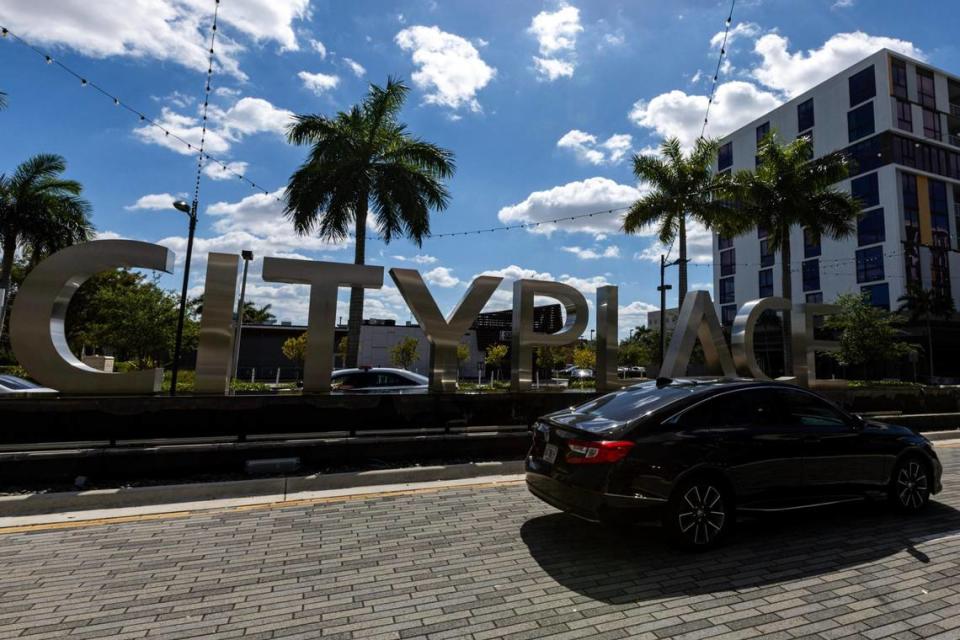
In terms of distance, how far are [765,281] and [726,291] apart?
7477mm

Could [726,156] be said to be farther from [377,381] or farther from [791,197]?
[377,381]

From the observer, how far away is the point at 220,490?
21.1ft

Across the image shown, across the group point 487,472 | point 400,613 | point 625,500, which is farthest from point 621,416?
point 487,472

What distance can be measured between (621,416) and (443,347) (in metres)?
5.64

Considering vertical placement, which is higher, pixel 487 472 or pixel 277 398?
pixel 277 398

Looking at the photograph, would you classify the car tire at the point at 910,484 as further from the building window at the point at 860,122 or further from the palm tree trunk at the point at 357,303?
the building window at the point at 860,122

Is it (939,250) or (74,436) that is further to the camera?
(939,250)

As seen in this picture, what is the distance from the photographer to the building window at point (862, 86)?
5249cm

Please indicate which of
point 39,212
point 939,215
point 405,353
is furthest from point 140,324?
point 939,215

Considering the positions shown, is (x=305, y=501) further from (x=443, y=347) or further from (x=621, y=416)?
(x=443, y=347)

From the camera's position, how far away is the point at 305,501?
6.19m

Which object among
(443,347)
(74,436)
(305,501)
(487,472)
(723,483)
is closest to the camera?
(723,483)

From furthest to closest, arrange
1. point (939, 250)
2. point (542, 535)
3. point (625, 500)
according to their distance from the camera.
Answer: point (939, 250)
point (542, 535)
point (625, 500)

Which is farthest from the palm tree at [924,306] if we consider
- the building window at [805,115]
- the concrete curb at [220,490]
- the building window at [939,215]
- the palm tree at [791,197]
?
the concrete curb at [220,490]
